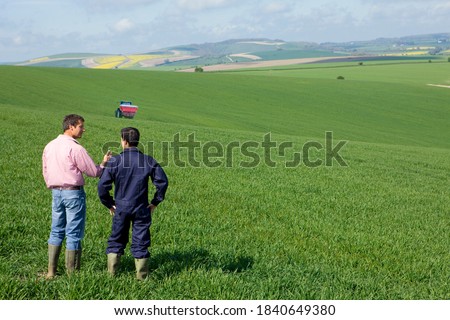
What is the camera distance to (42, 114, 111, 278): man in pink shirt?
5930 mm

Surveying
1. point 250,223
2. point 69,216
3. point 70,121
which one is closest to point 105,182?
point 69,216

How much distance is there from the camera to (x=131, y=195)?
5.89 meters

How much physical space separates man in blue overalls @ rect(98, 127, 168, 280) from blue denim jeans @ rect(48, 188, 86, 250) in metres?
0.34

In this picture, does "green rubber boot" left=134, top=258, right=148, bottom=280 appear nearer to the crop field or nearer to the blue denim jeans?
the crop field

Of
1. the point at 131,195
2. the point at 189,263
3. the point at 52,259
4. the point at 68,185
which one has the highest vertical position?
the point at 68,185

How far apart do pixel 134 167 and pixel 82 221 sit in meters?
1.04

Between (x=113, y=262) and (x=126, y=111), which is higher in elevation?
(x=126, y=111)

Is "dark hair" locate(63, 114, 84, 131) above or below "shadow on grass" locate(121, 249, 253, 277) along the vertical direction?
above

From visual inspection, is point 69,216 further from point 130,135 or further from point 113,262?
point 130,135

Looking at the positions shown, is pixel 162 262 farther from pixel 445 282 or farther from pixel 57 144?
pixel 445 282

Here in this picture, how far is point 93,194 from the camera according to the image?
10891mm

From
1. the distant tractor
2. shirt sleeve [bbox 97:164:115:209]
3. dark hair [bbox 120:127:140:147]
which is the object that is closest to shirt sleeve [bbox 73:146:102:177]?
shirt sleeve [bbox 97:164:115:209]

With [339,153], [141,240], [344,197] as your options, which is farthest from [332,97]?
[141,240]

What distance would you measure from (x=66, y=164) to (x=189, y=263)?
2.21 meters
